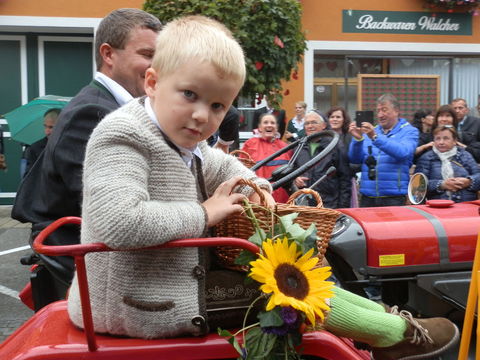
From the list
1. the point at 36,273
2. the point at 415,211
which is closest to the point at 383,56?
the point at 415,211

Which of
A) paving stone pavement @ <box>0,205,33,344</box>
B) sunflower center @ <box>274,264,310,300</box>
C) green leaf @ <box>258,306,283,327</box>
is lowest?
paving stone pavement @ <box>0,205,33,344</box>

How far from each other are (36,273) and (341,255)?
129cm

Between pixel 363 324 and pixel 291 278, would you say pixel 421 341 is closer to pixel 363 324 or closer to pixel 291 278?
pixel 363 324

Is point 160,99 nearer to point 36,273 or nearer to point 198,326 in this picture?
point 198,326

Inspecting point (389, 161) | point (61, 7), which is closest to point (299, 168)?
point (389, 161)

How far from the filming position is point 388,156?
221 inches

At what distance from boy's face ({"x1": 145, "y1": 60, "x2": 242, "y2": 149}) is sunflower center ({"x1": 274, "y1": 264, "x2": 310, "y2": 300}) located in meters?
0.46

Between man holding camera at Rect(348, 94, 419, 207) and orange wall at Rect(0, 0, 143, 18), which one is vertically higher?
orange wall at Rect(0, 0, 143, 18)

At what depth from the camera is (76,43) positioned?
11484 mm

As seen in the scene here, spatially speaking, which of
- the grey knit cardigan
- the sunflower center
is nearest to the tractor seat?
the grey knit cardigan

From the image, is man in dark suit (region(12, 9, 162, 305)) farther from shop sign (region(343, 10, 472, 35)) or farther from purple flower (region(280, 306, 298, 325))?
shop sign (region(343, 10, 472, 35))

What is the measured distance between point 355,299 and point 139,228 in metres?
0.85

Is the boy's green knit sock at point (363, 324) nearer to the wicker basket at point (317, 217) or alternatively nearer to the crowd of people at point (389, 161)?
the wicker basket at point (317, 217)

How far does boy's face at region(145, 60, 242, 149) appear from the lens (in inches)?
67.3
